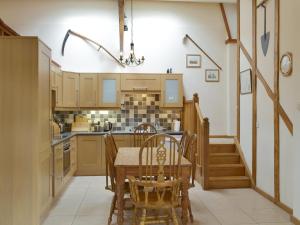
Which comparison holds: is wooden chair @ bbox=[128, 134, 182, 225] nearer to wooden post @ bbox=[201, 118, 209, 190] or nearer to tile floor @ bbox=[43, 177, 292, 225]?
tile floor @ bbox=[43, 177, 292, 225]

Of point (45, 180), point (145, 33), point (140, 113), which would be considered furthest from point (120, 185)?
point (145, 33)

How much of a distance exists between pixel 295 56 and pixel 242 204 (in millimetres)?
2167

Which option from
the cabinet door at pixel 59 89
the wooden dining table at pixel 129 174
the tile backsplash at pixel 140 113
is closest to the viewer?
the wooden dining table at pixel 129 174

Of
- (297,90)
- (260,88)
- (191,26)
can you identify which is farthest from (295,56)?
(191,26)

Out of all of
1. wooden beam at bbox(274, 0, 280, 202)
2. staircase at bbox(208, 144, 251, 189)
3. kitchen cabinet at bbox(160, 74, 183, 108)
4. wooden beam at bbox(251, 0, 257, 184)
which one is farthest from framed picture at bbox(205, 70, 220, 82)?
wooden beam at bbox(274, 0, 280, 202)

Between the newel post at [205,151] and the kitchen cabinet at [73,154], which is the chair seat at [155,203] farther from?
the kitchen cabinet at [73,154]

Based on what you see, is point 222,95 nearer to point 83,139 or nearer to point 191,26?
point 191,26

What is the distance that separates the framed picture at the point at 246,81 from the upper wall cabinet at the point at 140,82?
1.72 metres

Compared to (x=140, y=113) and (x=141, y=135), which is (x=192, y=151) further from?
(x=140, y=113)

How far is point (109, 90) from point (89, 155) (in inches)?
56.4

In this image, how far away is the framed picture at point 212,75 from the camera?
633cm

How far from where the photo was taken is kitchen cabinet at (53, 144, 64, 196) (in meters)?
3.79

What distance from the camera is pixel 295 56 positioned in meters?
3.46

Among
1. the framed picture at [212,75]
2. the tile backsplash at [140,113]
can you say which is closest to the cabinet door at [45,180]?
the tile backsplash at [140,113]
